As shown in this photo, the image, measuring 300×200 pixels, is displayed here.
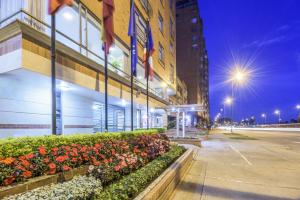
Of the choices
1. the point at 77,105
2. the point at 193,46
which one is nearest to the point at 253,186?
the point at 77,105

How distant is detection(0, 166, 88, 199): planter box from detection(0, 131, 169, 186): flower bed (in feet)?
0.42

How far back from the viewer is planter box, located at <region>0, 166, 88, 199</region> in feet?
10.8

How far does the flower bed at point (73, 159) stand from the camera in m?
3.75

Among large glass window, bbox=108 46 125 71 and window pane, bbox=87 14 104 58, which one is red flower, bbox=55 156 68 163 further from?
large glass window, bbox=108 46 125 71

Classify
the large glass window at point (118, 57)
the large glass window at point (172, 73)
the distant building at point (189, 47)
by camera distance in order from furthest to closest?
1. the distant building at point (189, 47)
2. the large glass window at point (172, 73)
3. the large glass window at point (118, 57)

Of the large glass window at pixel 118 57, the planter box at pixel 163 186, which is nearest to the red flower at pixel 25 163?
the planter box at pixel 163 186

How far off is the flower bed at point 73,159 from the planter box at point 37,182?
0.13 metres

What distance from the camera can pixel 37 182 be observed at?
3789 mm

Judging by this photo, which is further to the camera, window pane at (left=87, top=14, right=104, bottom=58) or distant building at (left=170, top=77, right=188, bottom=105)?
distant building at (left=170, top=77, right=188, bottom=105)

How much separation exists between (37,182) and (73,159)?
1117 millimetres

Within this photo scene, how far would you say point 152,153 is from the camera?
734 cm

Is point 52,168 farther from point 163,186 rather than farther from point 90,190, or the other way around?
point 163,186

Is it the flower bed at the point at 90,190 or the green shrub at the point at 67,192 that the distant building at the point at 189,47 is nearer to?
the flower bed at the point at 90,190

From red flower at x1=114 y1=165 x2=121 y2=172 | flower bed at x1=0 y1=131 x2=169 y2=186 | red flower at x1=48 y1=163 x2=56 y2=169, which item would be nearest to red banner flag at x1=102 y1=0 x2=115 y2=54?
flower bed at x1=0 y1=131 x2=169 y2=186
